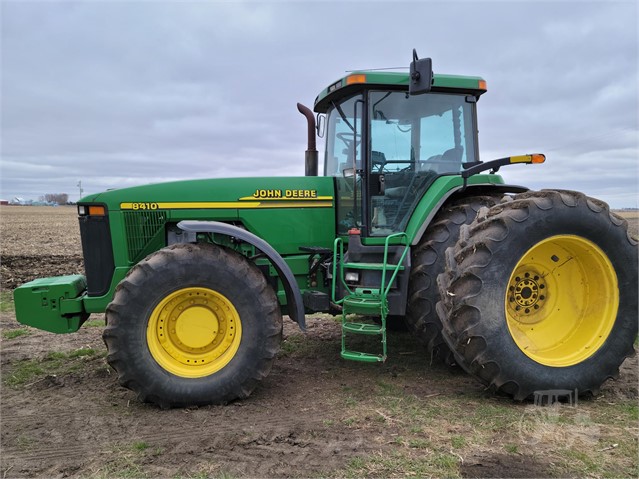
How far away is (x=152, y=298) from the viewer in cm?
383

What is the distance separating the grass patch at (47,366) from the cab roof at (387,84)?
3.61m

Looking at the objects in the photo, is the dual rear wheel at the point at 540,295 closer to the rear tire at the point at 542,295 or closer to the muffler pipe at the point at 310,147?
the rear tire at the point at 542,295

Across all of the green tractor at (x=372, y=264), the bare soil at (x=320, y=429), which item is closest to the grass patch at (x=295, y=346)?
the bare soil at (x=320, y=429)

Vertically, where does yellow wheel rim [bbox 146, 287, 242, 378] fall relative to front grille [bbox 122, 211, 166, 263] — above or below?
below

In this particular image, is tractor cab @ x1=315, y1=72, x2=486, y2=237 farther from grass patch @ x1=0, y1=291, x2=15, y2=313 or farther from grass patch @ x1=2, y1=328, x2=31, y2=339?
grass patch @ x1=0, y1=291, x2=15, y2=313

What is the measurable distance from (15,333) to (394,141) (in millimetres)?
5026

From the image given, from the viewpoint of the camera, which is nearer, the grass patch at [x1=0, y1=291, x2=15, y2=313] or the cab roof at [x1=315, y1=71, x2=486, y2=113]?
the cab roof at [x1=315, y1=71, x2=486, y2=113]

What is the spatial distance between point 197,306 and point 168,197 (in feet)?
3.86

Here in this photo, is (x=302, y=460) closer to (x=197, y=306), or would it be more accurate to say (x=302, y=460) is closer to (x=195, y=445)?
(x=195, y=445)

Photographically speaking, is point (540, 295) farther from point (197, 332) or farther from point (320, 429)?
point (197, 332)

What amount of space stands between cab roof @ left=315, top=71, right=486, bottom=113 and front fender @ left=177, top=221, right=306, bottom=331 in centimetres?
165

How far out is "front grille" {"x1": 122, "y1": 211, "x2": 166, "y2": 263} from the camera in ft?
→ 15.0

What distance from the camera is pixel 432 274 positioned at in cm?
434

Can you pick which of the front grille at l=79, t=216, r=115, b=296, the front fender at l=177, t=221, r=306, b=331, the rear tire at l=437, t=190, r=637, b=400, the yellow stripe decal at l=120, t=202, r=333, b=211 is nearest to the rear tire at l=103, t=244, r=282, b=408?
the front fender at l=177, t=221, r=306, b=331
